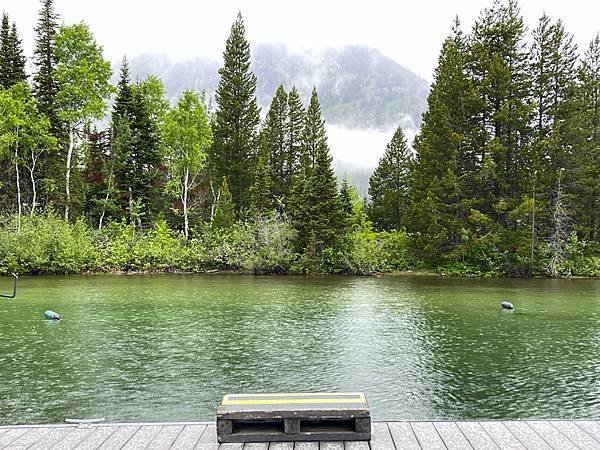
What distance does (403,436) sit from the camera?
13.9 feet

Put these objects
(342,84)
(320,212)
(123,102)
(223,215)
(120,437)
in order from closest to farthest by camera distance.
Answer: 1. (120,437)
2. (320,212)
3. (223,215)
4. (123,102)
5. (342,84)

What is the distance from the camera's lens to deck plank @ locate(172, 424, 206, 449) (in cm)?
413

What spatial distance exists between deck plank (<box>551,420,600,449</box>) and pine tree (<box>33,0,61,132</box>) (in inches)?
1328

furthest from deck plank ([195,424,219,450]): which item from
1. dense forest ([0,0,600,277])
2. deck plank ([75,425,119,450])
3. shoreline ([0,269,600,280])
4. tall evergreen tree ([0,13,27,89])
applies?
tall evergreen tree ([0,13,27,89])

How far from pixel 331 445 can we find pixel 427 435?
2.56ft

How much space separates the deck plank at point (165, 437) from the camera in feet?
13.5

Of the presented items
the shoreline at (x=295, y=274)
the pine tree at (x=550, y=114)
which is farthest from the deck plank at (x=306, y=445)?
the pine tree at (x=550, y=114)

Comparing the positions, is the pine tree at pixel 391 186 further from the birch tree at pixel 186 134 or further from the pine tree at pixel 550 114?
the birch tree at pixel 186 134

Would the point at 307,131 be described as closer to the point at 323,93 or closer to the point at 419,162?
the point at 419,162

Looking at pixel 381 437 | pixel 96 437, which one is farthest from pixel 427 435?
pixel 96 437

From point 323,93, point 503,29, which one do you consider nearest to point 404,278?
point 503,29

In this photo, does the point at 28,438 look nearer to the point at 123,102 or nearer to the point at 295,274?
the point at 295,274

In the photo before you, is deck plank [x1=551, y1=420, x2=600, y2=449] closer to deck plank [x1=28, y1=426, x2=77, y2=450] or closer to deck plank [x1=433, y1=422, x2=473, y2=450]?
deck plank [x1=433, y1=422, x2=473, y2=450]

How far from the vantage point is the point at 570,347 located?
33.5ft
